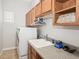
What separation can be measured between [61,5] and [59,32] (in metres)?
0.68

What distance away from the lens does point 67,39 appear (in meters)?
1.77

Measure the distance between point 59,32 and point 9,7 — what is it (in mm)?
3266

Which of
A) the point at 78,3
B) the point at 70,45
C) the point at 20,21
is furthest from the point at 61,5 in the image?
the point at 20,21

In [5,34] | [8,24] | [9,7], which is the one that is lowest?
[5,34]

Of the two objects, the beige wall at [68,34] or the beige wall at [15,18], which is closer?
the beige wall at [68,34]

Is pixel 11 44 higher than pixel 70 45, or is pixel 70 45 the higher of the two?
pixel 70 45

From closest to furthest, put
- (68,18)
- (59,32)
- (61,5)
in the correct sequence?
(68,18) → (61,5) → (59,32)

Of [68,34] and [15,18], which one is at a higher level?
[15,18]

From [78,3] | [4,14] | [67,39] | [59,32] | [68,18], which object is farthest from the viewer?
[4,14]

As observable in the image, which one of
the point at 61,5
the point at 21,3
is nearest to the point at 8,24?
the point at 21,3

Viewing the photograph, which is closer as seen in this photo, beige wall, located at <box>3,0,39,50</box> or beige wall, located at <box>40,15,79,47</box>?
beige wall, located at <box>40,15,79,47</box>

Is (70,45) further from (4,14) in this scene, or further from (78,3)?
(4,14)

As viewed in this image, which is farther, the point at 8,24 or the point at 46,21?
the point at 8,24

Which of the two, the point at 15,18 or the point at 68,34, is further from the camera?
the point at 15,18
